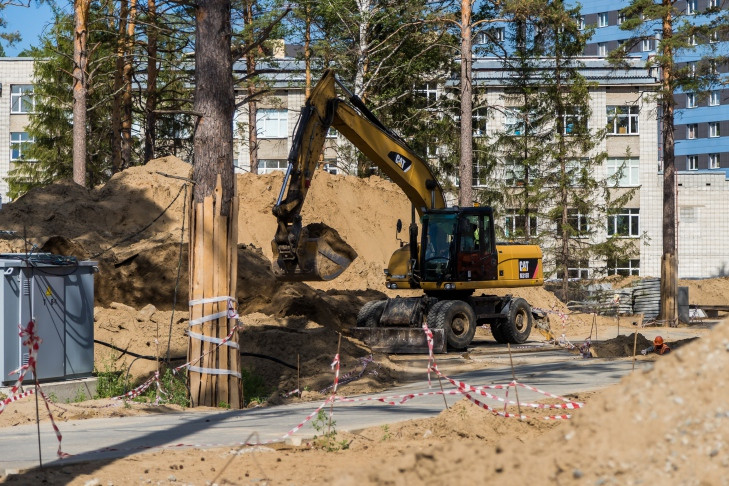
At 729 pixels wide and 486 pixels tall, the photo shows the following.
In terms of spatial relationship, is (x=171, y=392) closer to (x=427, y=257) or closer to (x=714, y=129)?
(x=427, y=257)

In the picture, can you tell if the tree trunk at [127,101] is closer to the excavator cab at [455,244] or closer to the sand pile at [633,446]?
the excavator cab at [455,244]

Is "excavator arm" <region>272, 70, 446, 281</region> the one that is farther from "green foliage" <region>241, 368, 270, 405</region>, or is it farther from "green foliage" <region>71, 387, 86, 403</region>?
"green foliage" <region>71, 387, 86, 403</region>

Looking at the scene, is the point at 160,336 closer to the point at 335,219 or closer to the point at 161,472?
the point at 161,472

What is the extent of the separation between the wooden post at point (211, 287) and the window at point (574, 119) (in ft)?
108

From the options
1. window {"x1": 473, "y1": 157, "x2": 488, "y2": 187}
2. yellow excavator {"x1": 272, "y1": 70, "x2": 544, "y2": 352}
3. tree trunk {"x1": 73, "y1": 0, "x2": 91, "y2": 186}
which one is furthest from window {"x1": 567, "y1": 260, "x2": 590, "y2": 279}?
tree trunk {"x1": 73, "y1": 0, "x2": 91, "y2": 186}

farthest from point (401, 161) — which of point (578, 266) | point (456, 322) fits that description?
point (578, 266)

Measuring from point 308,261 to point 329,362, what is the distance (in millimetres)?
1921

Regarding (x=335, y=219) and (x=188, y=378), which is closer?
(x=188, y=378)

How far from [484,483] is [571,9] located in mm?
37512

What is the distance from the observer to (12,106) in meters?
61.5

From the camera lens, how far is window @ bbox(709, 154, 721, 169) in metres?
86.9

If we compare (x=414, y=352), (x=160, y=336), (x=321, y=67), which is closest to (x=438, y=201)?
(x=414, y=352)

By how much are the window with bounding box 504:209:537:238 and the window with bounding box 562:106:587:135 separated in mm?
4406

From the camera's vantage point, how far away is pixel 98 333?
52.3 feet
